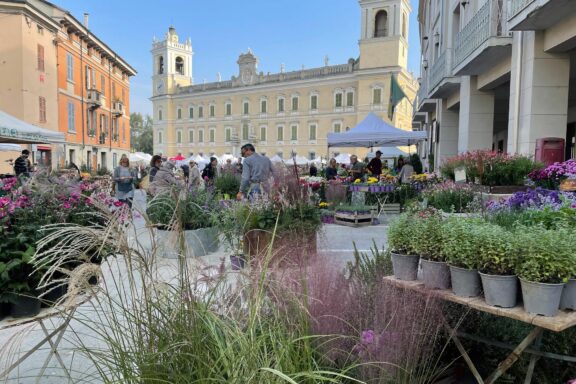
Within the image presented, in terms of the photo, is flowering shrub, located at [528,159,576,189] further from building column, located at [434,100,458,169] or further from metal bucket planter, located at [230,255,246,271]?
building column, located at [434,100,458,169]

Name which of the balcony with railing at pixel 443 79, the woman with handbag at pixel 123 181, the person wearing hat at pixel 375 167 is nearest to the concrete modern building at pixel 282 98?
the balcony with railing at pixel 443 79

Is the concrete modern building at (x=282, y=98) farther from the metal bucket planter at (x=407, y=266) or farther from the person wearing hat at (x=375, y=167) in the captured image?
the metal bucket planter at (x=407, y=266)

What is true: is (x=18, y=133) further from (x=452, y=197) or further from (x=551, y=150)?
(x=551, y=150)

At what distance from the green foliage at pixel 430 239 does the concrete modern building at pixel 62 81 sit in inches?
901

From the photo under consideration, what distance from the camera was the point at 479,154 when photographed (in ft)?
19.7

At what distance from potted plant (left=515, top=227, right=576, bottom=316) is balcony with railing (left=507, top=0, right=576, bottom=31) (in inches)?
209

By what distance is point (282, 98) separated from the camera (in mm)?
56562

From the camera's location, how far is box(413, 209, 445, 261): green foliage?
2.07 meters

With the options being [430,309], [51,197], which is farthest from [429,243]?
[51,197]

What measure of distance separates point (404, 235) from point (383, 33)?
167ft

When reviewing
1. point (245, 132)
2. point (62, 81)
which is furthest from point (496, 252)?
point (245, 132)

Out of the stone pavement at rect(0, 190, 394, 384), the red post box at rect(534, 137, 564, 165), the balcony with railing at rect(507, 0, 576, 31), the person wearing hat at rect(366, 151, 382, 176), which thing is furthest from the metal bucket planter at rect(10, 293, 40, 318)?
the person wearing hat at rect(366, 151, 382, 176)

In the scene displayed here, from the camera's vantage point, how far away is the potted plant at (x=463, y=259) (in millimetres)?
1871

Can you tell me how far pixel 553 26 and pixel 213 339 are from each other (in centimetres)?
721
